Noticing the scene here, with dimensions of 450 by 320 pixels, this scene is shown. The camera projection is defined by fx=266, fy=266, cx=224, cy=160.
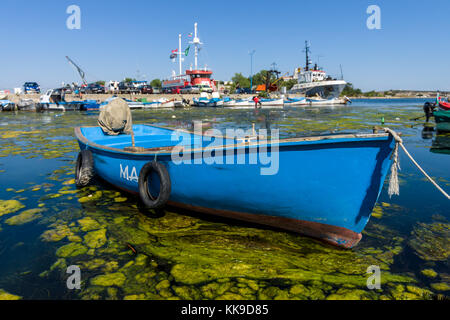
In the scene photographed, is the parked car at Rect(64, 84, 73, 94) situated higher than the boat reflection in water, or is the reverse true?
the parked car at Rect(64, 84, 73, 94)

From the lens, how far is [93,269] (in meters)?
3.60

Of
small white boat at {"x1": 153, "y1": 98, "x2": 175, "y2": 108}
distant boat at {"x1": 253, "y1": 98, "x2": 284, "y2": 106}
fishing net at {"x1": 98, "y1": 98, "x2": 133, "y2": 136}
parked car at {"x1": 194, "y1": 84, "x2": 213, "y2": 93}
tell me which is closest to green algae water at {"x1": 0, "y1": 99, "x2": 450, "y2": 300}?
fishing net at {"x1": 98, "y1": 98, "x2": 133, "y2": 136}

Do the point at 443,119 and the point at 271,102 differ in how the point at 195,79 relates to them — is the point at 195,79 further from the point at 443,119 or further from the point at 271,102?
the point at 443,119

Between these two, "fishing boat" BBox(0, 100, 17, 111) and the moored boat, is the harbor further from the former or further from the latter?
"fishing boat" BBox(0, 100, 17, 111)

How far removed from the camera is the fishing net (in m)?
7.52

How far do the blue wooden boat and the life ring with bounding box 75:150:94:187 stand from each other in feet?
6.50

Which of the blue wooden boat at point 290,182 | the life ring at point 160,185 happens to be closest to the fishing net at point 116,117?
the blue wooden boat at point 290,182

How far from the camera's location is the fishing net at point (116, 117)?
7516mm

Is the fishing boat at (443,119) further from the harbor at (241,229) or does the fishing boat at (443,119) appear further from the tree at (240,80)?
the tree at (240,80)

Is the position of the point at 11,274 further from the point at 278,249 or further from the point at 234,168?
the point at 278,249

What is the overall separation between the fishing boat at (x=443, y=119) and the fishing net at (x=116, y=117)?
1627 centimetres

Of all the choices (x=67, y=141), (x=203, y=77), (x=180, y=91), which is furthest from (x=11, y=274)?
(x=203, y=77)
